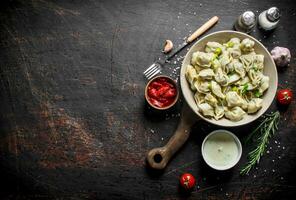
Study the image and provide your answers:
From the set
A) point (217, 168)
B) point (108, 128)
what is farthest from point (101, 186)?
point (217, 168)

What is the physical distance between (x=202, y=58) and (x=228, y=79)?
0.25 m

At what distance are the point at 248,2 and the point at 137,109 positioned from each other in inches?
47.2

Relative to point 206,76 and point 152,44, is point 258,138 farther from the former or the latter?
point 152,44

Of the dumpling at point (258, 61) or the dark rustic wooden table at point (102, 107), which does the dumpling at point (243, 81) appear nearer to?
the dumpling at point (258, 61)

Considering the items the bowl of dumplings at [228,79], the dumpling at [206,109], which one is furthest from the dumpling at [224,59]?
the dumpling at [206,109]

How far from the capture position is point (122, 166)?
308 centimetres

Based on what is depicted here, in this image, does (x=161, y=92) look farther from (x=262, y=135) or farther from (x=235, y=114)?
(x=262, y=135)

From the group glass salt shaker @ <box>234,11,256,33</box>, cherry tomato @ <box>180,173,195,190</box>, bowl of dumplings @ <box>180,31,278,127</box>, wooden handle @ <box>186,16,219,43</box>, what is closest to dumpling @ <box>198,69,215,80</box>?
bowl of dumplings @ <box>180,31,278,127</box>

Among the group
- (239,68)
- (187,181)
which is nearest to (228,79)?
(239,68)

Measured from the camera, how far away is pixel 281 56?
10.0ft

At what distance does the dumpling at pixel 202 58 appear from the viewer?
285cm

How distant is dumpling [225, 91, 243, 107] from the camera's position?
2855 mm

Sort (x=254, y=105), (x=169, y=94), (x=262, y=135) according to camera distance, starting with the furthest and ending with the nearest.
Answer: (x=262, y=135) < (x=169, y=94) < (x=254, y=105)

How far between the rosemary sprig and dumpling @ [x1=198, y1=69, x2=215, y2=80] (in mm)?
552
